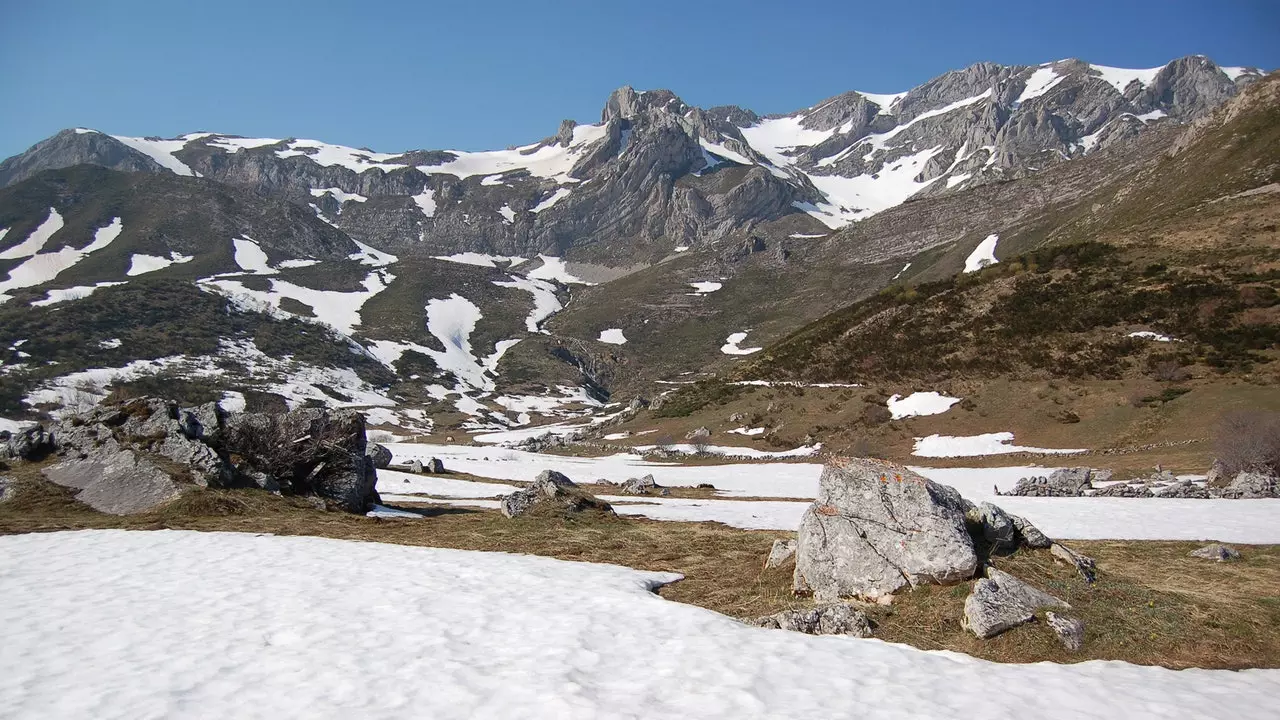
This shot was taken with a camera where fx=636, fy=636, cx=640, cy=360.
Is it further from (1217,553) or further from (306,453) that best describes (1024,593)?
(306,453)

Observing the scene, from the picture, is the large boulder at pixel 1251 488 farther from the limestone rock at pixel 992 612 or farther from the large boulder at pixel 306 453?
the large boulder at pixel 306 453

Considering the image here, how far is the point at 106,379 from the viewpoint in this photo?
Answer: 99062 mm

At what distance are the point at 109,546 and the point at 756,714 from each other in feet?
44.1

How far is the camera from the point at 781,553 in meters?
12.2

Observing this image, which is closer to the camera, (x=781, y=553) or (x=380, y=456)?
(x=781, y=553)

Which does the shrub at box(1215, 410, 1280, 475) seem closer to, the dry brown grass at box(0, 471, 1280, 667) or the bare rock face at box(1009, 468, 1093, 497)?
the bare rock face at box(1009, 468, 1093, 497)

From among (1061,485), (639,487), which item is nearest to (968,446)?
(1061,485)

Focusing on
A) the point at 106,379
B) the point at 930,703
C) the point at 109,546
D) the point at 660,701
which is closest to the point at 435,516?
the point at 109,546

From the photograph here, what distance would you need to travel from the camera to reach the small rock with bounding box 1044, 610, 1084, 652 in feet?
27.2

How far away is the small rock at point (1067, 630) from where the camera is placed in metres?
8.29

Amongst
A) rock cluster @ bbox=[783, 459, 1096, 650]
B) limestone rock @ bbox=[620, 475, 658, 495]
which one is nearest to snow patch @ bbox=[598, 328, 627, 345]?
limestone rock @ bbox=[620, 475, 658, 495]

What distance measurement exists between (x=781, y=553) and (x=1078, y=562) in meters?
4.83

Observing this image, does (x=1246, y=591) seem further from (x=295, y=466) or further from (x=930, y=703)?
(x=295, y=466)

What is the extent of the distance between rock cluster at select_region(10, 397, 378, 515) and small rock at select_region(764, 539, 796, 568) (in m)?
14.0
